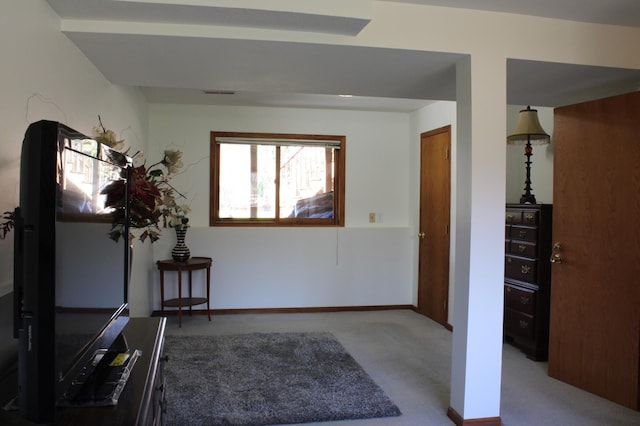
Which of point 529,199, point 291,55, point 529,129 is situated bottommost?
point 529,199

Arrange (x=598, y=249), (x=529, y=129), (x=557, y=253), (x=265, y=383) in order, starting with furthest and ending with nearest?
(x=529, y=129), (x=557, y=253), (x=265, y=383), (x=598, y=249)

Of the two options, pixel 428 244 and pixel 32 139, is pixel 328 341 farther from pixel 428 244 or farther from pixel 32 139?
pixel 32 139

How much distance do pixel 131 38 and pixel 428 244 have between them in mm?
3666

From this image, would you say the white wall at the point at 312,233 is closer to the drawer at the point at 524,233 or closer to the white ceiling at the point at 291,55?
the drawer at the point at 524,233

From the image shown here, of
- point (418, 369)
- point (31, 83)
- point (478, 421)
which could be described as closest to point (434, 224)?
point (418, 369)

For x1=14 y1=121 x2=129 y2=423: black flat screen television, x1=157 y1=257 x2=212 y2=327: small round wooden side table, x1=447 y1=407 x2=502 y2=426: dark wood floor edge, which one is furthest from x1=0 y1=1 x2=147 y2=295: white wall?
x1=447 y1=407 x2=502 y2=426: dark wood floor edge

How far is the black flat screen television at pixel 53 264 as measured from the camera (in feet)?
3.17

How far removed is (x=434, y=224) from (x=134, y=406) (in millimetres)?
4035

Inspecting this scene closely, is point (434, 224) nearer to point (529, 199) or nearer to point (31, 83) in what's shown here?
point (529, 199)

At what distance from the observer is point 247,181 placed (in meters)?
5.17

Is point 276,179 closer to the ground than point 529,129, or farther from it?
closer to the ground

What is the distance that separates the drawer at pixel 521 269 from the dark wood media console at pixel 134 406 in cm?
295

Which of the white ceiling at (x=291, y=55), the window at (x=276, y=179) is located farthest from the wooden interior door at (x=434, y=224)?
the white ceiling at (x=291, y=55)

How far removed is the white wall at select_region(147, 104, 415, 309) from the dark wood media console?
10.5 feet
